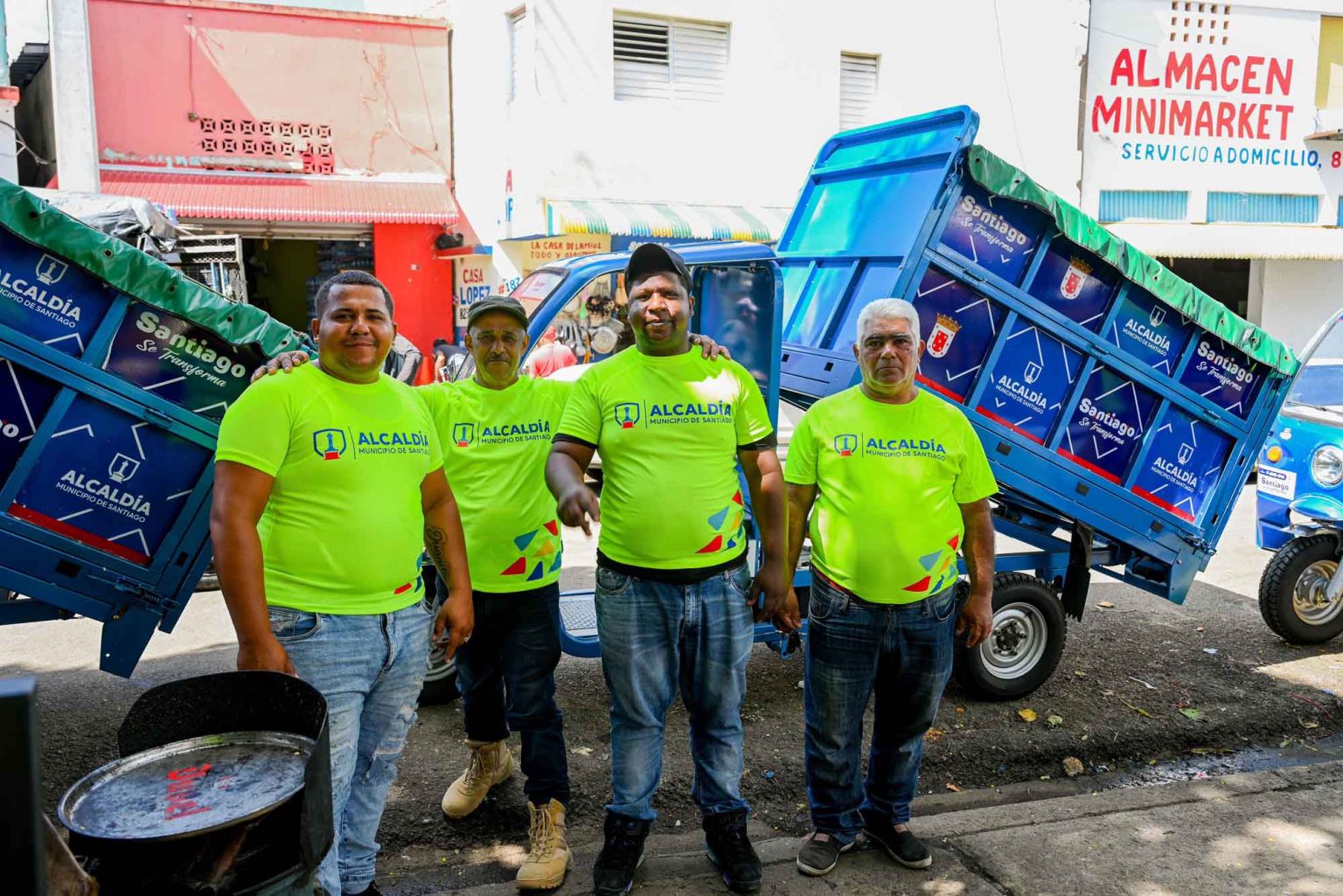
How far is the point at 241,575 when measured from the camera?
276 centimetres

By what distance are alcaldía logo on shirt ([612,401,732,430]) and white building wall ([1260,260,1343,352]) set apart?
18066mm

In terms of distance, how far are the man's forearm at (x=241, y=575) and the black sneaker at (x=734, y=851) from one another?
1626mm

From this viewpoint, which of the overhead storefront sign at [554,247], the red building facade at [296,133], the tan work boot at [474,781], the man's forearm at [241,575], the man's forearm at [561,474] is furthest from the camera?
the overhead storefront sign at [554,247]

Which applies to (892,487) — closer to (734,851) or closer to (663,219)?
(734,851)

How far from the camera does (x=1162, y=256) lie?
17.6 metres

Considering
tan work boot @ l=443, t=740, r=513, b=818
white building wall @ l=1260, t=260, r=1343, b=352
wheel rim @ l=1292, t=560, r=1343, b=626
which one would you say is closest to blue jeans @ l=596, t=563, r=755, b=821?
tan work boot @ l=443, t=740, r=513, b=818

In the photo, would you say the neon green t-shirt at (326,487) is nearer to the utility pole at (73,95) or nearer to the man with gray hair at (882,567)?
the man with gray hair at (882,567)

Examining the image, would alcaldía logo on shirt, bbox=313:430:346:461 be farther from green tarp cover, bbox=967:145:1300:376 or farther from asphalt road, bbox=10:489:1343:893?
green tarp cover, bbox=967:145:1300:376

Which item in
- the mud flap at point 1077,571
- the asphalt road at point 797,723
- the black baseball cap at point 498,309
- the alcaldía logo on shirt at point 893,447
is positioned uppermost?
the black baseball cap at point 498,309

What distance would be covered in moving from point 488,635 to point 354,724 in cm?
87

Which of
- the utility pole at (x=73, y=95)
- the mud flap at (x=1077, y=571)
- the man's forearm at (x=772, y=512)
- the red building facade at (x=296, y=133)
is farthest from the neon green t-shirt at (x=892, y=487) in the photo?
the utility pole at (x=73, y=95)

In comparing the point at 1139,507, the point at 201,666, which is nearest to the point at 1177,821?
the point at 1139,507

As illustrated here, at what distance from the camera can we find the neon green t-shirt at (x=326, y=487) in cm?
284

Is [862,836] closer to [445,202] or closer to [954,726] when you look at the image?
[954,726]
